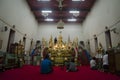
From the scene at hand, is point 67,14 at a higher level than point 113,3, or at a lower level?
higher

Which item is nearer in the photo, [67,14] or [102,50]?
[102,50]

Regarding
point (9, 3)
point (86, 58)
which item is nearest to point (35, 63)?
point (86, 58)

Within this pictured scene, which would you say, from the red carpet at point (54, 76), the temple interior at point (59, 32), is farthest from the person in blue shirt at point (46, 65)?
the temple interior at point (59, 32)

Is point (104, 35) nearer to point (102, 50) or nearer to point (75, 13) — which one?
point (102, 50)

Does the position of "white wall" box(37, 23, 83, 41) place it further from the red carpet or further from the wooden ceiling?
the red carpet

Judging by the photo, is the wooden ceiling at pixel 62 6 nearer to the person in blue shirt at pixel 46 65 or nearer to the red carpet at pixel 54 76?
the person in blue shirt at pixel 46 65

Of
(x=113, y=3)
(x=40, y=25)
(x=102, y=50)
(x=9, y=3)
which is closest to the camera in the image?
(x=113, y=3)

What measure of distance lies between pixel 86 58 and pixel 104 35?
5068 mm

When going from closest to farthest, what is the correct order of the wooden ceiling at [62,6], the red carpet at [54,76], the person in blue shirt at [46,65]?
the red carpet at [54,76]
the person in blue shirt at [46,65]
the wooden ceiling at [62,6]

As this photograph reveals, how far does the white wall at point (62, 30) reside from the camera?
16.5 meters

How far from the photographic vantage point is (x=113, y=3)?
7398 mm

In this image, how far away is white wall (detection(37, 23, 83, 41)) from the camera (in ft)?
54.2

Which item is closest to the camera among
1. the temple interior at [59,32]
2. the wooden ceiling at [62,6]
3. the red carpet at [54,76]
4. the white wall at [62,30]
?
the red carpet at [54,76]

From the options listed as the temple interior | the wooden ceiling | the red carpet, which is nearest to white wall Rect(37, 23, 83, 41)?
the temple interior
